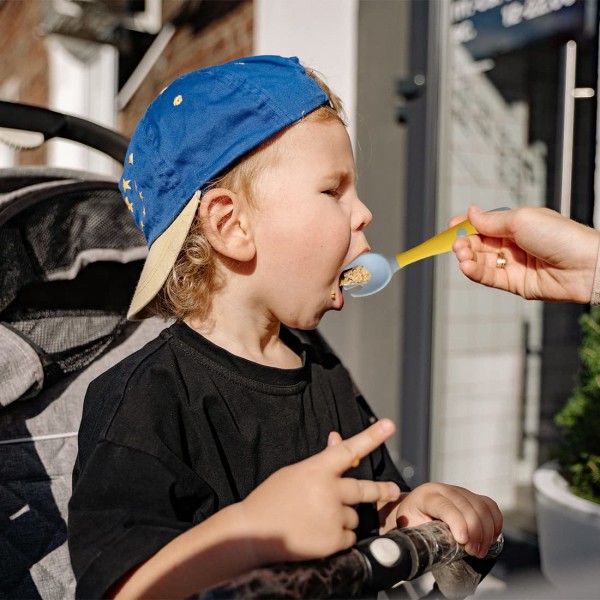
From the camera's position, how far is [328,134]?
3.66 ft

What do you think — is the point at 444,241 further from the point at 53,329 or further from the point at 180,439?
the point at 53,329

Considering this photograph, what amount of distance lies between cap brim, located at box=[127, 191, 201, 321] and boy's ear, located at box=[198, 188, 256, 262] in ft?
0.08

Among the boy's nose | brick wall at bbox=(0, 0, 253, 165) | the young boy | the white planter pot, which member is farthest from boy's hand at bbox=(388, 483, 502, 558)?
brick wall at bbox=(0, 0, 253, 165)

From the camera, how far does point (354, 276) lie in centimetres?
118

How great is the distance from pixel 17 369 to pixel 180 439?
14.1 inches

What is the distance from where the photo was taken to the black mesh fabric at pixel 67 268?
126 cm

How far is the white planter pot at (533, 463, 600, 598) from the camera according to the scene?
1.87 meters

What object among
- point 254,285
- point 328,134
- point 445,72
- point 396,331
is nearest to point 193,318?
point 254,285

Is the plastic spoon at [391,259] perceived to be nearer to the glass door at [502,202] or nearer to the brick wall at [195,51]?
the glass door at [502,202]

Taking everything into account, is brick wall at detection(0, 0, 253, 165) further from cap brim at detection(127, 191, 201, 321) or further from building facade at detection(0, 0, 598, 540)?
cap brim at detection(127, 191, 201, 321)

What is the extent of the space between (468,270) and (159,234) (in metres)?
0.60

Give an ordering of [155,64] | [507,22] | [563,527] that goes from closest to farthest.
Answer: [563,527] → [507,22] → [155,64]

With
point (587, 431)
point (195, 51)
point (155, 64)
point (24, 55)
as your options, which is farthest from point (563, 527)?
point (24, 55)

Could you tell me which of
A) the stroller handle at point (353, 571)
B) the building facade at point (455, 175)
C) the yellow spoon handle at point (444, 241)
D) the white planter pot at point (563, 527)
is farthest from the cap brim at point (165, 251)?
the building facade at point (455, 175)
